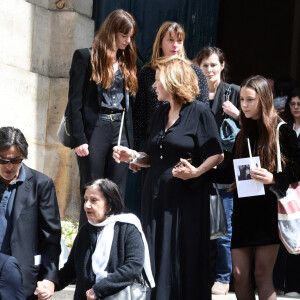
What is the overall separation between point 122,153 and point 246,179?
34.5 inches

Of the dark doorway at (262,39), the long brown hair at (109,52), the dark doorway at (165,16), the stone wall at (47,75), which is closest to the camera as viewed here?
the long brown hair at (109,52)

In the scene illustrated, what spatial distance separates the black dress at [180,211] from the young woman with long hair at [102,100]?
78cm

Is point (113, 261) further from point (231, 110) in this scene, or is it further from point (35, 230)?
point (231, 110)

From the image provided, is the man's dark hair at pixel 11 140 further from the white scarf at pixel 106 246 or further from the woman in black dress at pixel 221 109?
the woman in black dress at pixel 221 109

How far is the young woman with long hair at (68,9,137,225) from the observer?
21.0 feet

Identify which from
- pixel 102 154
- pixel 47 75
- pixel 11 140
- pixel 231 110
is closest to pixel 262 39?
pixel 47 75

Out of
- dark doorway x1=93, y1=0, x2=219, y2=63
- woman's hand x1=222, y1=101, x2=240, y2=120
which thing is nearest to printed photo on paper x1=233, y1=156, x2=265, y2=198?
woman's hand x1=222, y1=101, x2=240, y2=120

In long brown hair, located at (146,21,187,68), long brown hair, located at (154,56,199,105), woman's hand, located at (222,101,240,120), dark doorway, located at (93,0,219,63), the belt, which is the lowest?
the belt

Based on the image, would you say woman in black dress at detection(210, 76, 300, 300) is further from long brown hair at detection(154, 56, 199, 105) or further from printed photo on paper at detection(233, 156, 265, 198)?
long brown hair at detection(154, 56, 199, 105)

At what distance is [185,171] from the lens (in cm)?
546

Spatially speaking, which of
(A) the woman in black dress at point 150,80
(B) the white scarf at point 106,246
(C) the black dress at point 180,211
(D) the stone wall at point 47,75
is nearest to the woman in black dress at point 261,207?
(C) the black dress at point 180,211

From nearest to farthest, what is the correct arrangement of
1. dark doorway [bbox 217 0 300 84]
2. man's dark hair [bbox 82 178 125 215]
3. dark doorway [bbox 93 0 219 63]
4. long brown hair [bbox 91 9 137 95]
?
man's dark hair [bbox 82 178 125 215] < long brown hair [bbox 91 9 137 95] < dark doorway [bbox 93 0 219 63] < dark doorway [bbox 217 0 300 84]

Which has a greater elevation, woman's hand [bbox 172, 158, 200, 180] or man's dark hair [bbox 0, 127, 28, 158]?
man's dark hair [bbox 0, 127, 28, 158]

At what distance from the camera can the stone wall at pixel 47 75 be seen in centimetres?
811
